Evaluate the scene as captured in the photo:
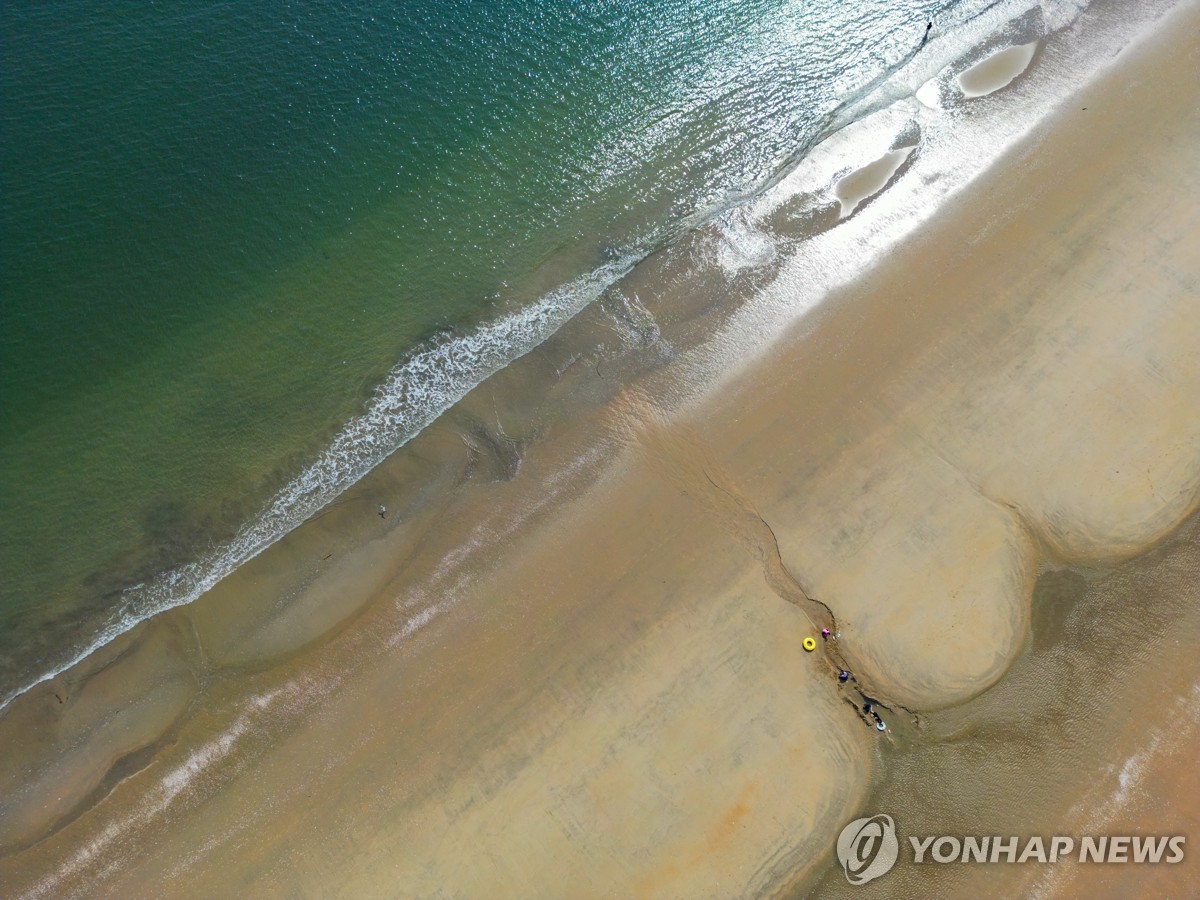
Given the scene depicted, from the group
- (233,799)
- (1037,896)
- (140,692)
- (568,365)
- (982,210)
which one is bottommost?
(1037,896)

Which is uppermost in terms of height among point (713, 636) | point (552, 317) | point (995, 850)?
point (552, 317)

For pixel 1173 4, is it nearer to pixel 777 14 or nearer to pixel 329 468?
pixel 777 14

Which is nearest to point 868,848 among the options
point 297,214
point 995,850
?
point 995,850

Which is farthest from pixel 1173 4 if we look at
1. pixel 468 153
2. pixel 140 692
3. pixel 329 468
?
pixel 140 692

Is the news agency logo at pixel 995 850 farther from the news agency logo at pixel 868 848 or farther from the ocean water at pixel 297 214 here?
the ocean water at pixel 297 214

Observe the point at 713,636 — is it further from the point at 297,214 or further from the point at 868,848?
the point at 297,214

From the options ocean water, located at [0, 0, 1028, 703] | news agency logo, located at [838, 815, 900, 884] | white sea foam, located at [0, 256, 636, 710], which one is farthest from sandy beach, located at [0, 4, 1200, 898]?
ocean water, located at [0, 0, 1028, 703]
